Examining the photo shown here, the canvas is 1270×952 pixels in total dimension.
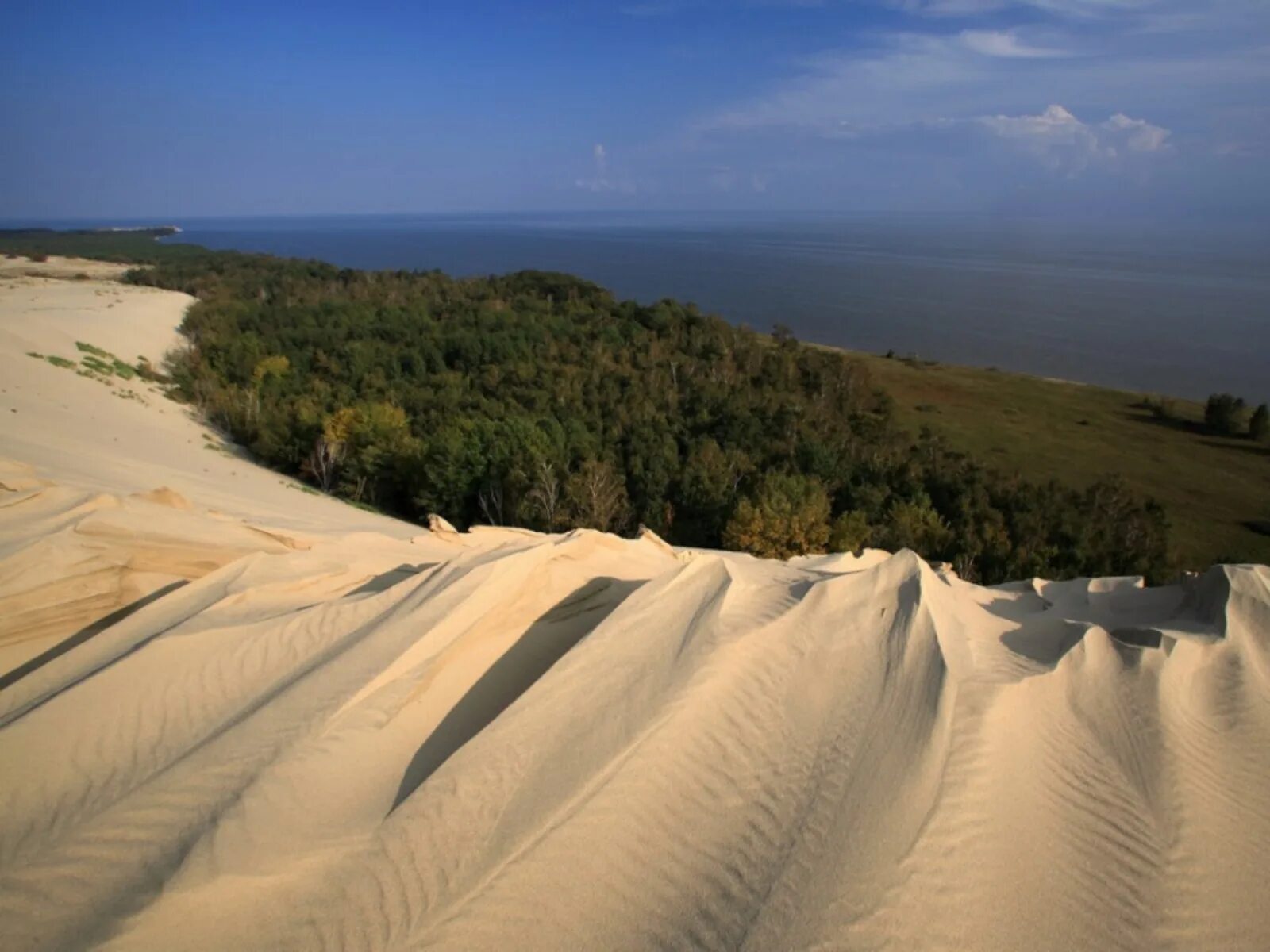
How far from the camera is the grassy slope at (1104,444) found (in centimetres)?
2638

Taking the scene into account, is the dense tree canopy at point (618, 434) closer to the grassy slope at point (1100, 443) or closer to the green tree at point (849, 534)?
the green tree at point (849, 534)

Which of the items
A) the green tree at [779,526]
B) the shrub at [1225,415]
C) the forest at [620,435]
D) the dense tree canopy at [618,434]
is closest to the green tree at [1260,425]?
the shrub at [1225,415]

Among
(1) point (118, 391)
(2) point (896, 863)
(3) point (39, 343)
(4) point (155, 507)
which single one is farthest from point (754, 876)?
(3) point (39, 343)

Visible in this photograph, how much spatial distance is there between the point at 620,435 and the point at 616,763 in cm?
2098

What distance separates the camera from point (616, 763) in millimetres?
3088

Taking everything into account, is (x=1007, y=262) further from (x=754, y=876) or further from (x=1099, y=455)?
→ (x=754, y=876)

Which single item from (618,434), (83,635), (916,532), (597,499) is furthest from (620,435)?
(83,635)

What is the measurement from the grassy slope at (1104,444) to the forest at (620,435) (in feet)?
12.2

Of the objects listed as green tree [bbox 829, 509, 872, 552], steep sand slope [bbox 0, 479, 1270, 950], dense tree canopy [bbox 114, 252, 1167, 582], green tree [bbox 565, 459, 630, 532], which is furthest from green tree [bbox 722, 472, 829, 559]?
steep sand slope [bbox 0, 479, 1270, 950]

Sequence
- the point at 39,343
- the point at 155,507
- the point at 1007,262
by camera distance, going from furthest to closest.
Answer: the point at 1007,262, the point at 39,343, the point at 155,507

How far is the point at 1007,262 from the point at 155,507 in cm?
13448

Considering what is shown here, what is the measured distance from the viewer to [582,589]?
504 cm

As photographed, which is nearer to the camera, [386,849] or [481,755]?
[386,849]

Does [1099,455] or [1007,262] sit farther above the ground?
[1007,262]
